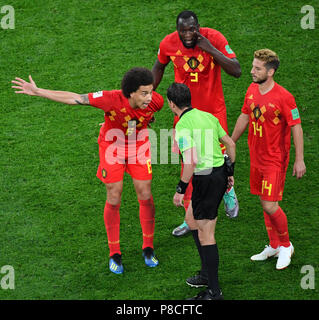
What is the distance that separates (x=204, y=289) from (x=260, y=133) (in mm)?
1656

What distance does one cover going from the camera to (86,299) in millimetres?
6711

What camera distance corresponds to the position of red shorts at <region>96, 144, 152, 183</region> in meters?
6.88

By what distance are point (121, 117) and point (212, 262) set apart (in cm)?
168

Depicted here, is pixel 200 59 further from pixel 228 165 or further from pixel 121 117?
pixel 228 165

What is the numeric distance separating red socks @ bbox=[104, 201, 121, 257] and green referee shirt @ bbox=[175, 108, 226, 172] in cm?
123

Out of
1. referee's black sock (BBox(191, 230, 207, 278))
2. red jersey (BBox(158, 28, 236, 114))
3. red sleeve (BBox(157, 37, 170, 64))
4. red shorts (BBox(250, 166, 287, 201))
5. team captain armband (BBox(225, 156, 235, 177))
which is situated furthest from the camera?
red sleeve (BBox(157, 37, 170, 64))

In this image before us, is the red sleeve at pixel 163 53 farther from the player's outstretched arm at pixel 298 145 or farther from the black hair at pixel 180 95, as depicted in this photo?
the player's outstretched arm at pixel 298 145

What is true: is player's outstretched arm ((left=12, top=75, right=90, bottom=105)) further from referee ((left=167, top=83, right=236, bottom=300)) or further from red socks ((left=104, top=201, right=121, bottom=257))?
red socks ((left=104, top=201, right=121, bottom=257))

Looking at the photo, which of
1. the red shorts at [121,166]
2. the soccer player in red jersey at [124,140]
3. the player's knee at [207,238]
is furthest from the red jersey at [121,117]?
the player's knee at [207,238]

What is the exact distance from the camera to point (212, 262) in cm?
630

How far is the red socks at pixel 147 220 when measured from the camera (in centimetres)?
713

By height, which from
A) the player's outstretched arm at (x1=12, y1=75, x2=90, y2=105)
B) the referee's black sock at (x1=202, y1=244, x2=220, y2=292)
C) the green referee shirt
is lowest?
the referee's black sock at (x1=202, y1=244, x2=220, y2=292)

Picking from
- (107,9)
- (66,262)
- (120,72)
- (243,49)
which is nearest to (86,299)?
(66,262)

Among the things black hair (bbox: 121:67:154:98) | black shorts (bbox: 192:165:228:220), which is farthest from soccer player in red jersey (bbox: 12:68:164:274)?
black shorts (bbox: 192:165:228:220)
